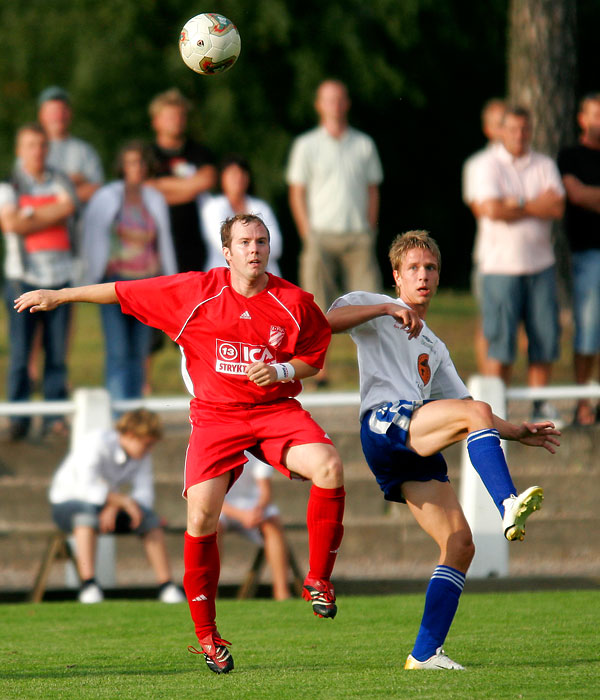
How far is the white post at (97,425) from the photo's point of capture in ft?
30.3

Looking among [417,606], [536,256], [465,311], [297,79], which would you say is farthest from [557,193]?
[297,79]

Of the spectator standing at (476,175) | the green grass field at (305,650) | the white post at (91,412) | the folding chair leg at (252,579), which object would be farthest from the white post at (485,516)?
the white post at (91,412)

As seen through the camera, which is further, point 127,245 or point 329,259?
point 329,259

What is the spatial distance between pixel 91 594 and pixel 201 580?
305 cm

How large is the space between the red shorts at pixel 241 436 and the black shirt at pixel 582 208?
190 inches

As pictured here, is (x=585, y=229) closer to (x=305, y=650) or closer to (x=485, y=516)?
(x=485, y=516)

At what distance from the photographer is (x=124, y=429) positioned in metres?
8.97

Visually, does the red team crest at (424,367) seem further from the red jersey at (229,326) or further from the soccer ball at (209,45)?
the soccer ball at (209,45)

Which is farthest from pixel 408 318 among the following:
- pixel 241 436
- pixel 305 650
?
pixel 305 650

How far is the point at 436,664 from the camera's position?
5.65m

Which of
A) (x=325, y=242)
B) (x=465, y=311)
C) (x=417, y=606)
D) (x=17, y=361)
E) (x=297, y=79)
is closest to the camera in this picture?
(x=417, y=606)

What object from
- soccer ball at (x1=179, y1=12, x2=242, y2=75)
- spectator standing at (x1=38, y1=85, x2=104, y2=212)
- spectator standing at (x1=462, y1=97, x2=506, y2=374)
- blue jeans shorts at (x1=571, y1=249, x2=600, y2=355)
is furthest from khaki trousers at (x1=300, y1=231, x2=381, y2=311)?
soccer ball at (x1=179, y1=12, x2=242, y2=75)

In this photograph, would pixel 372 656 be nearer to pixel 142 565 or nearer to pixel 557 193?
pixel 142 565

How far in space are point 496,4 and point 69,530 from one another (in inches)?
600
